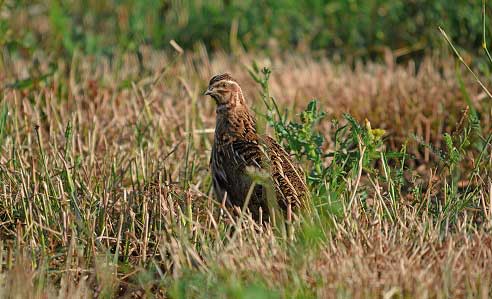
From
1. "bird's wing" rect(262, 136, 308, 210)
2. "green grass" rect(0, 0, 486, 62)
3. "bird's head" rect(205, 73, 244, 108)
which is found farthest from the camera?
"green grass" rect(0, 0, 486, 62)

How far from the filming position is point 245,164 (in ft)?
17.1

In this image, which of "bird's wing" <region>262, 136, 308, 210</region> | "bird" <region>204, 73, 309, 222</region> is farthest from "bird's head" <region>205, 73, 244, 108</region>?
"bird's wing" <region>262, 136, 308, 210</region>

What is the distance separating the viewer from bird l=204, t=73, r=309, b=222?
4.98 meters

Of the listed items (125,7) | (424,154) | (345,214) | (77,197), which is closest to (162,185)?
(77,197)

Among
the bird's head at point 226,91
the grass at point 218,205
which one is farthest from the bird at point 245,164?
the grass at point 218,205

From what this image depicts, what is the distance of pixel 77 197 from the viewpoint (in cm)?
535

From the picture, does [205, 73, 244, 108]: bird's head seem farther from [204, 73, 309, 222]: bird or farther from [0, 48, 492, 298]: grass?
[0, 48, 492, 298]: grass

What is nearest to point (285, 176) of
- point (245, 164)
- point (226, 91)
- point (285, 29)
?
point (245, 164)

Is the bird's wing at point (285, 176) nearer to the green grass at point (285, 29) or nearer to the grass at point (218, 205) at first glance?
the grass at point (218, 205)

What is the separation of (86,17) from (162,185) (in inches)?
267

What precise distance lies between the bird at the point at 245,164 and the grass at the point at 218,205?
0.11 m

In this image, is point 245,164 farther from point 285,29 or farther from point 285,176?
point 285,29

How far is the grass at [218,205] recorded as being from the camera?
405 cm

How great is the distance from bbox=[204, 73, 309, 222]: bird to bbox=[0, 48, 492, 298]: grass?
0.11m
